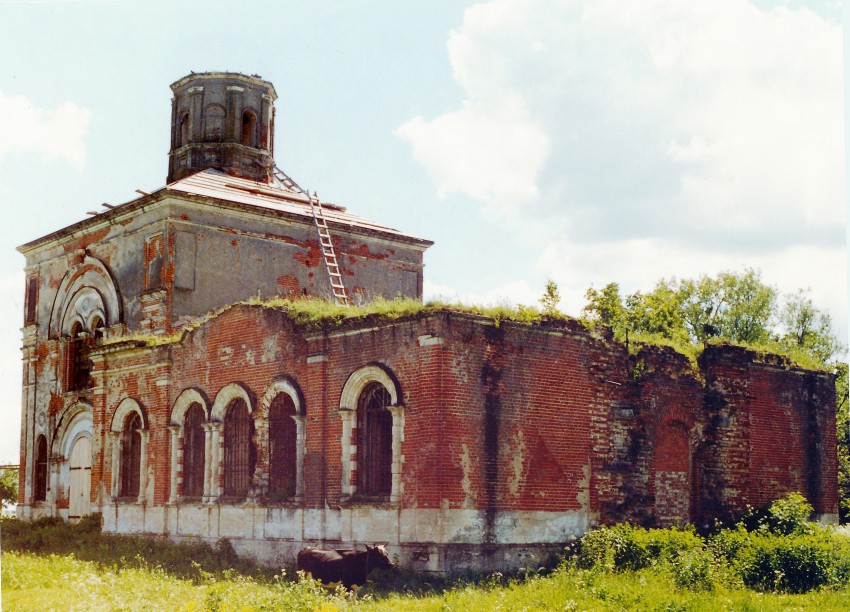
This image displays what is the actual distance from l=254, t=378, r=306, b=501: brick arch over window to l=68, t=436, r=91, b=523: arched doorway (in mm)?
9150

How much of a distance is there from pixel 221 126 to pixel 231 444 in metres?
12.6

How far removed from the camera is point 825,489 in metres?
21.5

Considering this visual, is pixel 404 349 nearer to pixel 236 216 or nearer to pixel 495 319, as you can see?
pixel 495 319

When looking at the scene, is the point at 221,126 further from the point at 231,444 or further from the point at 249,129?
the point at 231,444

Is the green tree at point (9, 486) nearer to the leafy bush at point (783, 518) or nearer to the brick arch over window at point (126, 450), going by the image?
the brick arch over window at point (126, 450)

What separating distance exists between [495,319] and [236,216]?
455 inches

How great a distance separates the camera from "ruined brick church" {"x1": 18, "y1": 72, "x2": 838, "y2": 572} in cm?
1598

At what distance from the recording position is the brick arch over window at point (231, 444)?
19422mm

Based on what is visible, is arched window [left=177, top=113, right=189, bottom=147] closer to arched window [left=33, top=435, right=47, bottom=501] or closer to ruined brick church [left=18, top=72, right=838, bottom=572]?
ruined brick church [left=18, top=72, right=838, bottom=572]

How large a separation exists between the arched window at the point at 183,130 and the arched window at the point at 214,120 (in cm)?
74

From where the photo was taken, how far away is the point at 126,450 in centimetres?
2292

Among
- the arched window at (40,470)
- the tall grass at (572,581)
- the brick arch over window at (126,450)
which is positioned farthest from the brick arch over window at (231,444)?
the arched window at (40,470)

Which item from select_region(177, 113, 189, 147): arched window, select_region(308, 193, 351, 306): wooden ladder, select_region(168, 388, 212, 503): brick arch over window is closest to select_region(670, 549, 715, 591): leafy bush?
select_region(168, 388, 212, 503): brick arch over window

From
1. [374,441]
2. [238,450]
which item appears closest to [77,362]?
[238,450]
